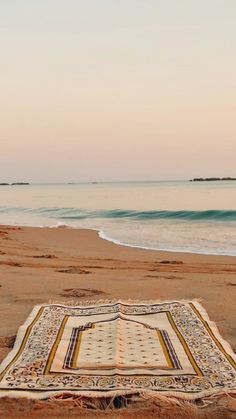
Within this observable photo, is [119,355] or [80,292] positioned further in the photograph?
[80,292]

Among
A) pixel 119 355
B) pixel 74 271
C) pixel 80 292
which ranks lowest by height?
pixel 74 271

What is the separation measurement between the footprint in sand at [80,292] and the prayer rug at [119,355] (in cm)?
85

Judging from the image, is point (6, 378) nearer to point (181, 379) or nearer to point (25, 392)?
point (25, 392)

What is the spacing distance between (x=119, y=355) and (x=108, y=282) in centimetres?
303

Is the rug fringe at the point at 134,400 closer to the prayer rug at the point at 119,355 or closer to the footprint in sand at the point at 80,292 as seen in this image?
the prayer rug at the point at 119,355

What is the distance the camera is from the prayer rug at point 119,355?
268 centimetres

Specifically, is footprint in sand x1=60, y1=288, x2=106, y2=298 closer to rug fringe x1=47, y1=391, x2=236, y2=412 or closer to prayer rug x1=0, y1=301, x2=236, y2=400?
prayer rug x1=0, y1=301, x2=236, y2=400

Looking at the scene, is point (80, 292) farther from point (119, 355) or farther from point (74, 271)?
point (119, 355)

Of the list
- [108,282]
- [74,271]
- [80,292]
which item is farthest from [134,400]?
[74,271]

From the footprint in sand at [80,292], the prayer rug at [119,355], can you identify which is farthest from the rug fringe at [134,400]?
the footprint in sand at [80,292]

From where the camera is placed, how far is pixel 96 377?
281 centimetres

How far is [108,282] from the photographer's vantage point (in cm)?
621

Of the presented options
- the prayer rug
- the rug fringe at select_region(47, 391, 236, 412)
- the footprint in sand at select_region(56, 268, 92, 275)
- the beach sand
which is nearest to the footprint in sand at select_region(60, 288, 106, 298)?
the beach sand

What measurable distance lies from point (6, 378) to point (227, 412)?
131 centimetres
